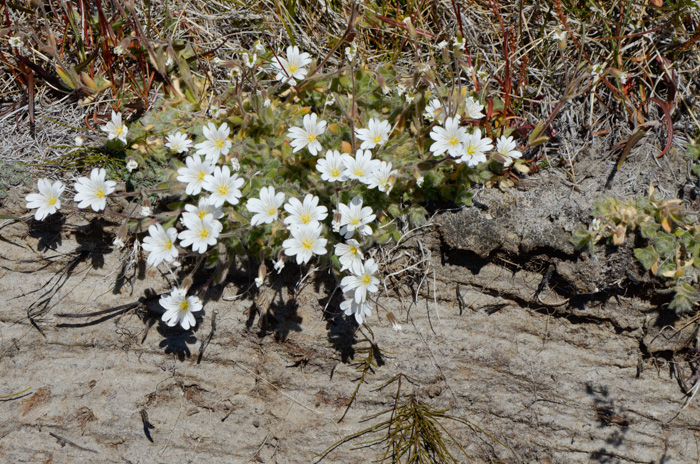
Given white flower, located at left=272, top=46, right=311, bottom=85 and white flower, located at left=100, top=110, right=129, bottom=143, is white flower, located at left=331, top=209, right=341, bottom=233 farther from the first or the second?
white flower, located at left=100, top=110, right=129, bottom=143

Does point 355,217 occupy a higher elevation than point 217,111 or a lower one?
lower

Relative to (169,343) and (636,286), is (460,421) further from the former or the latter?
A: (169,343)

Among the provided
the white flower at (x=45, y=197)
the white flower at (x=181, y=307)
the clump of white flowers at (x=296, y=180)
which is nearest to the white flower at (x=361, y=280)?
the clump of white flowers at (x=296, y=180)

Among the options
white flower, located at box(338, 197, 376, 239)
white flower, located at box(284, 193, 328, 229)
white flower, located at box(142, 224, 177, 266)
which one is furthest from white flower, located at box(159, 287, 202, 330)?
white flower, located at box(338, 197, 376, 239)

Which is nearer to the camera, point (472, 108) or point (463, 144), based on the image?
point (463, 144)

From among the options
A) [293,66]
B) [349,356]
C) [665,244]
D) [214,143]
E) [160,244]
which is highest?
[293,66]

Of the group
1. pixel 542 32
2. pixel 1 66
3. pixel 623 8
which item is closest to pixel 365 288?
pixel 542 32

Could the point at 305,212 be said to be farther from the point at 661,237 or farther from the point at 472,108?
the point at 661,237

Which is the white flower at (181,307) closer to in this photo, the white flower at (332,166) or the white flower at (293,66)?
the white flower at (332,166)

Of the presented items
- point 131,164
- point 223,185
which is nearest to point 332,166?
point 223,185
